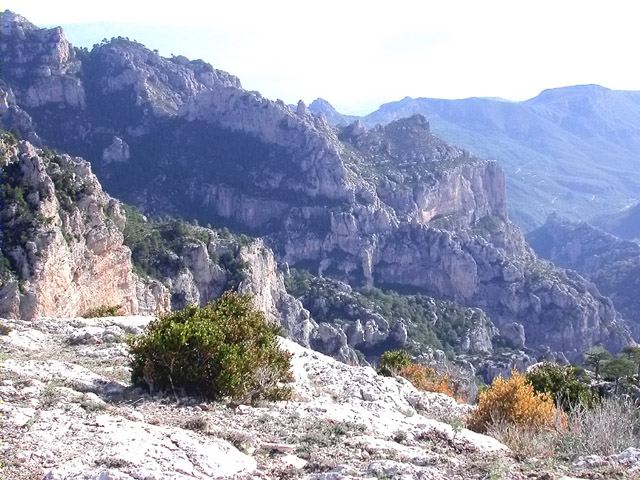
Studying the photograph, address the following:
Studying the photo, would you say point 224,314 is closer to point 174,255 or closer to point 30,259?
point 30,259

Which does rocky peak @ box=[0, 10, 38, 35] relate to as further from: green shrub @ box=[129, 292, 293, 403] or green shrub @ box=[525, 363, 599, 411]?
green shrub @ box=[129, 292, 293, 403]

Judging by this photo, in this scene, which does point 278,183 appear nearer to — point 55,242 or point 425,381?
point 55,242

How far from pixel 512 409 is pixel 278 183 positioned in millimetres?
103808

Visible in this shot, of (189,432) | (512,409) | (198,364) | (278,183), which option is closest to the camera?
(189,432)

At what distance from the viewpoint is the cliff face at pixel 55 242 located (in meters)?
32.7

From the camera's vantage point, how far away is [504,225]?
139625 millimetres

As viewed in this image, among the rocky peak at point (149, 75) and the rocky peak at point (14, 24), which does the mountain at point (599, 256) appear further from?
the rocky peak at point (14, 24)

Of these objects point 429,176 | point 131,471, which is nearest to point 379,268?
point 429,176

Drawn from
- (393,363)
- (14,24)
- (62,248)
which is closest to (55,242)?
(62,248)

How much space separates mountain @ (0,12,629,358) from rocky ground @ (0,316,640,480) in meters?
88.1

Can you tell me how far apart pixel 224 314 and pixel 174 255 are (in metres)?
46.0

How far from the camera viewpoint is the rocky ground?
7023 mm

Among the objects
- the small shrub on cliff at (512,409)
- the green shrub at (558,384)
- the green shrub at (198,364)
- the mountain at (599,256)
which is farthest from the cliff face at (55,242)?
the mountain at (599,256)

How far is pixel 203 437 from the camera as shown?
331 inches
